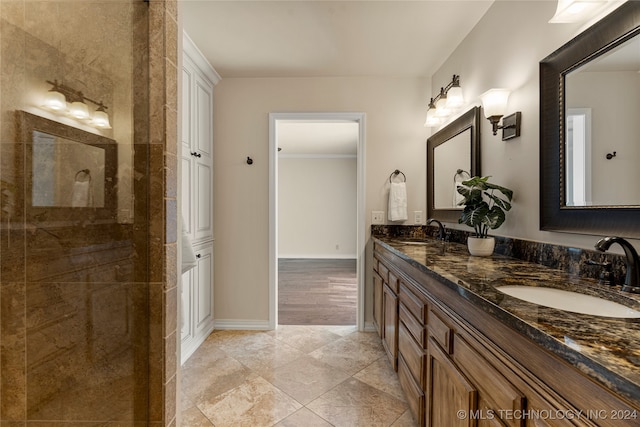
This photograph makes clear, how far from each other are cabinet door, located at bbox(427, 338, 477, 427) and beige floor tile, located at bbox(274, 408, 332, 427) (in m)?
0.62

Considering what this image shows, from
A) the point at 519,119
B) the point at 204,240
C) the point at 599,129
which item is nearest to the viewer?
the point at 599,129

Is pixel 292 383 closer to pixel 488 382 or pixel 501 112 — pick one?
pixel 488 382

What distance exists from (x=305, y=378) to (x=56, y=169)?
184 centimetres

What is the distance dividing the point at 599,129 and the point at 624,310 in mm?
684

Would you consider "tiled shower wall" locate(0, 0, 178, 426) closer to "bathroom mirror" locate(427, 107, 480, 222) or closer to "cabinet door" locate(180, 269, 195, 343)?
"cabinet door" locate(180, 269, 195, 343)

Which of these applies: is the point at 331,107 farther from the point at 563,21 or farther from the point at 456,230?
the point at 563,21

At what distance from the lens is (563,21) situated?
3.72 feet

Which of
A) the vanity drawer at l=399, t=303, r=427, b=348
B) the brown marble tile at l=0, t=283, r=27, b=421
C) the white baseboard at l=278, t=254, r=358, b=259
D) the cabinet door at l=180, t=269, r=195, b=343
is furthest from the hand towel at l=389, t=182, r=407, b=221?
the white baseboard at l=278, t=254, r=358, b=259

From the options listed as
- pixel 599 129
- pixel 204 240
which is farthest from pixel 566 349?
pixel 204 240

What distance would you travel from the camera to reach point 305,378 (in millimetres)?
1974

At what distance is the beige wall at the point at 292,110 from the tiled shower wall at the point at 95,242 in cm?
183

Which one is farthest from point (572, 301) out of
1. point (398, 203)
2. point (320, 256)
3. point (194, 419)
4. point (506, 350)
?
point (320, 256)

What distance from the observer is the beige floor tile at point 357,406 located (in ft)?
5.21

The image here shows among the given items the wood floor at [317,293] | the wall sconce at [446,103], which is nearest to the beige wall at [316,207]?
the wood floor at [317,293]
